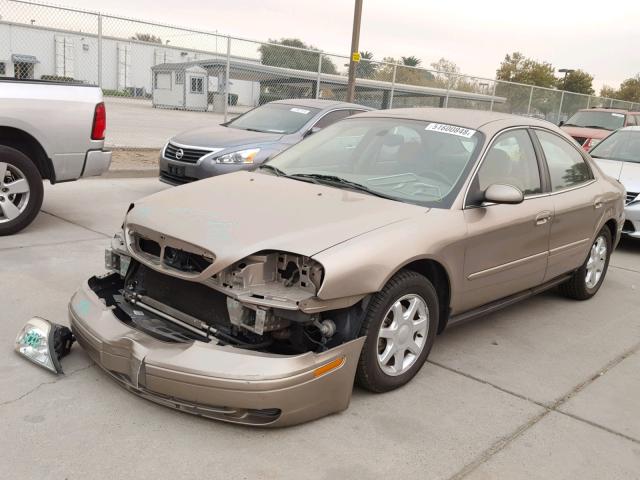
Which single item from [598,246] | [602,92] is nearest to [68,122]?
[598,246]

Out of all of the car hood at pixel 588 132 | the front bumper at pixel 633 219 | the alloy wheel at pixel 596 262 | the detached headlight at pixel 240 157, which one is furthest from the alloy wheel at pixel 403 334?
the car hood at pixel 588 132

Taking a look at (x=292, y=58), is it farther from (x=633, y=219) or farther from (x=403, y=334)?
(x=403, y=334)

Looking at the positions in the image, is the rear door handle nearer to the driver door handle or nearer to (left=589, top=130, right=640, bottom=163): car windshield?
the driver door handle

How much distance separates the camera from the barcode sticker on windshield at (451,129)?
4297 millimetres

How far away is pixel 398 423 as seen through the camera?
3.28 metres

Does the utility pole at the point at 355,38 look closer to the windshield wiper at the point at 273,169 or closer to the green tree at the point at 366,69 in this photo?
the green tree at the point at 366,69

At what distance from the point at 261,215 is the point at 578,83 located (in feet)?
178

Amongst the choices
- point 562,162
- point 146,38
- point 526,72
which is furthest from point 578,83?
point 562,162

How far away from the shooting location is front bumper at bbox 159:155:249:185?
26.3 ft

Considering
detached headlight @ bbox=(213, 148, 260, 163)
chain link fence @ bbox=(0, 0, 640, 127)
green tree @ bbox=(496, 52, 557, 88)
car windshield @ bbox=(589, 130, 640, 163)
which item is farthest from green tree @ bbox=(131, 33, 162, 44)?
green tree @ bbox=(496, 52, 557, 88)

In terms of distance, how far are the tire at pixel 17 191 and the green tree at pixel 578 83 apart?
51.5 metres

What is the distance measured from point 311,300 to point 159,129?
43.6 feet

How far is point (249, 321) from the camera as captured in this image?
121 inches

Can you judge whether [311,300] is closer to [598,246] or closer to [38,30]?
[598,246]
